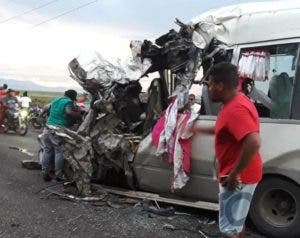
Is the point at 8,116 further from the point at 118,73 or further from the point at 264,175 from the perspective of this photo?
the point at 264,175

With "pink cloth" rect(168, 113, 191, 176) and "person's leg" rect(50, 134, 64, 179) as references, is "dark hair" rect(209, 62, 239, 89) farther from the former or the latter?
"person's leg" rect(50, 134, 64, 179)

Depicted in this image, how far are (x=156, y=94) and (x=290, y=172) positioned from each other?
8.03 feet

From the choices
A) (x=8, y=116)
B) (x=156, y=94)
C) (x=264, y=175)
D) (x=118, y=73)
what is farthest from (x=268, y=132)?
(x=8, y=116)

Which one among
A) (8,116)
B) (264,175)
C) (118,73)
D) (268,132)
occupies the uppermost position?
(118,73)

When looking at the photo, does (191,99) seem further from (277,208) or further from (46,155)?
(46,155)

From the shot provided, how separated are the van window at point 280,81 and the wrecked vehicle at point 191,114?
12 millimetres

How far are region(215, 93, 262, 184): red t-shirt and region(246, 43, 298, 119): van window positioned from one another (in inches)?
92.1

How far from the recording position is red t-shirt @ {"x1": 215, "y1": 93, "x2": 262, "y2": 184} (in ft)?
13.9

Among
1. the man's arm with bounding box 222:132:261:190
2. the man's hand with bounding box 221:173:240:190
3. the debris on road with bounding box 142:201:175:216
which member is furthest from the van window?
the man's arm with bounding box 222:132:261:190

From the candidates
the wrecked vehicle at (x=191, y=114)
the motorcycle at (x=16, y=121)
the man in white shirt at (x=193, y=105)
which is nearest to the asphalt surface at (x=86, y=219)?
the wrecked vehicle at (x=191, y=114)

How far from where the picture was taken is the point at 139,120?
8523 millimetres

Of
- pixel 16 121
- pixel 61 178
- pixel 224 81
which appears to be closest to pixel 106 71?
pixel 61 178

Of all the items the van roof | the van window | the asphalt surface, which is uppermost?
the van roof

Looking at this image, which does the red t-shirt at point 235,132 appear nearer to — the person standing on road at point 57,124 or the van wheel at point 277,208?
the van wheel at point 277,208
